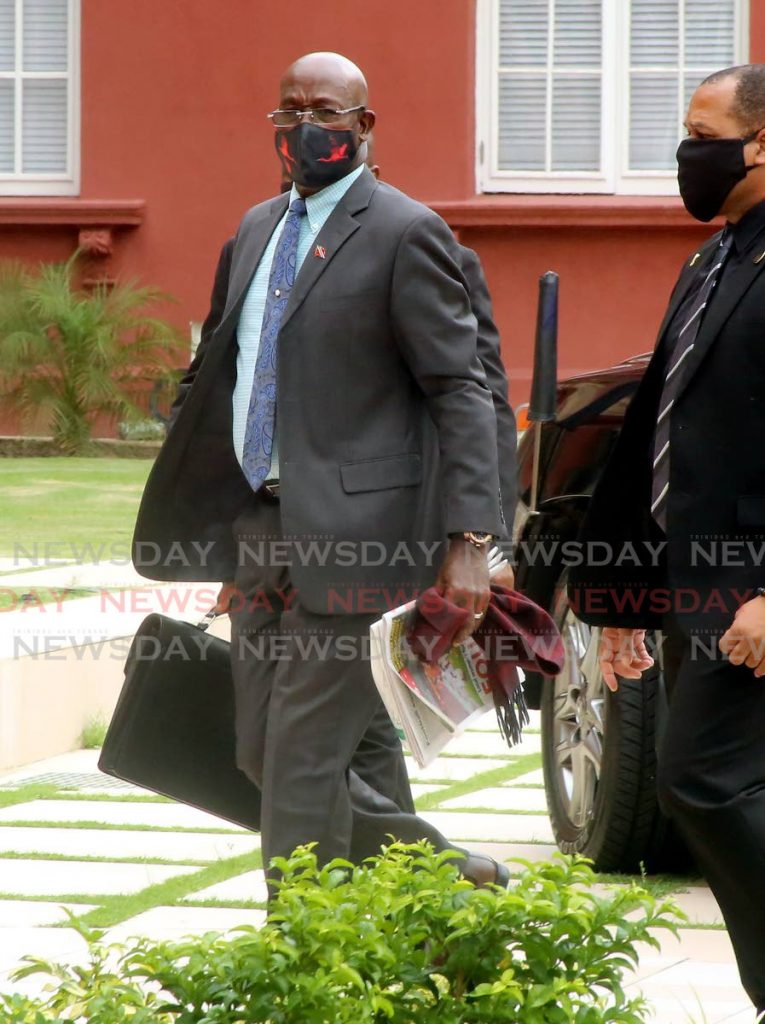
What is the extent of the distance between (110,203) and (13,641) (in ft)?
26.1

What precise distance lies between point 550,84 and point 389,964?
13.0m

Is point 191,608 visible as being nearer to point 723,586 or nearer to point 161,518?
point 161,518

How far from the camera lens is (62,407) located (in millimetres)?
13805

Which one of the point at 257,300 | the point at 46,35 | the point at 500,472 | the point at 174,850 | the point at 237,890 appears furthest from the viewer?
the point at 46,35

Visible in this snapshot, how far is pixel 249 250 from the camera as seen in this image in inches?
171

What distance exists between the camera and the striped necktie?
3742 millimetres

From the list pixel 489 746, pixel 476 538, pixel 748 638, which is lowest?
pixel 489 746

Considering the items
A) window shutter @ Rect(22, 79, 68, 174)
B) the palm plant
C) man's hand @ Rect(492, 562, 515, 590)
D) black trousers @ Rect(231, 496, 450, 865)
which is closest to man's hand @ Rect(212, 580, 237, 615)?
black trousers @ Rect(231, 496, 450, 865)

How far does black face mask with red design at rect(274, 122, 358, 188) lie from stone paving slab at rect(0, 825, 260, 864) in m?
2.18

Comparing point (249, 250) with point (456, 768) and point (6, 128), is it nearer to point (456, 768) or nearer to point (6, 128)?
point (456, 768)

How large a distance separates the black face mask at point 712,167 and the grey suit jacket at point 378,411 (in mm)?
568

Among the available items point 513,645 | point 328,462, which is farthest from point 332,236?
point 513,645

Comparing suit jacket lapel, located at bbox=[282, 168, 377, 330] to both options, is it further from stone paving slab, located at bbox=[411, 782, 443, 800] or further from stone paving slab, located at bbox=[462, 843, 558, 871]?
stone paving slab, located at bbox=[411, 782, 443, 800]

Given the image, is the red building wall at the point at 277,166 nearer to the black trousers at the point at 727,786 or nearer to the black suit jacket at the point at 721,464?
the black suit jacket at the point at 721,464
